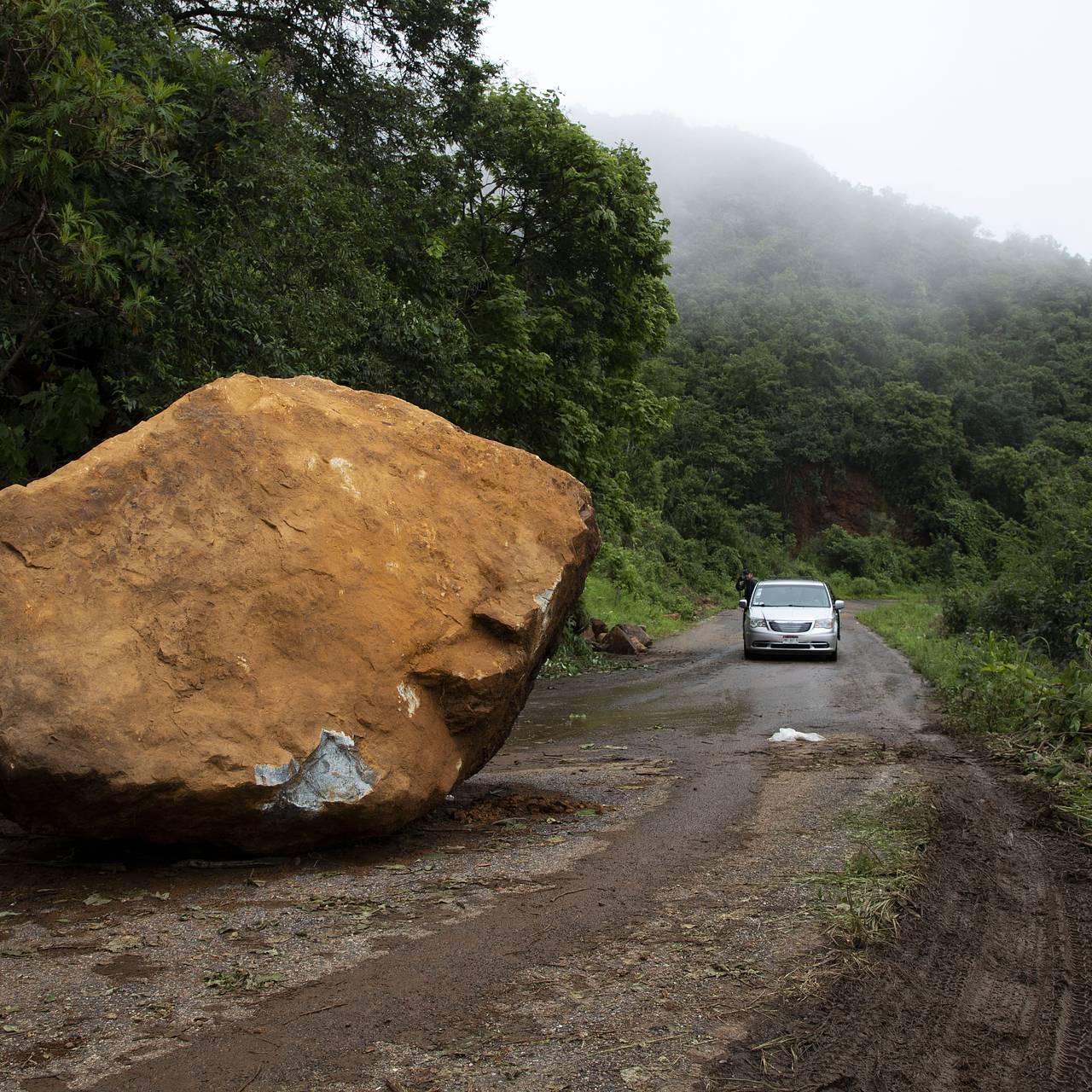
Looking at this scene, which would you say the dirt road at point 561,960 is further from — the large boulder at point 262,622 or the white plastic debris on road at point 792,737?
the white plastic debris on road at point 792,737

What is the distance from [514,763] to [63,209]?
5263 mm

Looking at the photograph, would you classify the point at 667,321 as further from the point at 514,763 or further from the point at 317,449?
the point at 317,449

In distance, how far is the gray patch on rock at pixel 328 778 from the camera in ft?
16.5

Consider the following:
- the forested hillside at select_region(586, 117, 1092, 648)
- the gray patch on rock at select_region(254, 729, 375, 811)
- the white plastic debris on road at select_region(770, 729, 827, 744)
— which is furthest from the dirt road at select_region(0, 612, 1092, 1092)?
the forested hillside at select_region(586, 117, 1092, 648)

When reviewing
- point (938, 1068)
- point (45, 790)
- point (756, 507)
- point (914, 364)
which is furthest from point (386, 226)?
point (914, 364)

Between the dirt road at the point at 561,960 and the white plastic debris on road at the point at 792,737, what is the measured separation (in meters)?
2.32

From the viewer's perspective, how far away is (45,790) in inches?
185

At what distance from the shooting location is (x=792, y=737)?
375 inches

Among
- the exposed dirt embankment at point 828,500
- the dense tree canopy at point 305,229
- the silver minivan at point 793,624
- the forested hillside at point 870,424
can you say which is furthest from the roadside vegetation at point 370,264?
the exposed dirt embankment at point 828,500

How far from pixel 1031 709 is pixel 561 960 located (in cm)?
702

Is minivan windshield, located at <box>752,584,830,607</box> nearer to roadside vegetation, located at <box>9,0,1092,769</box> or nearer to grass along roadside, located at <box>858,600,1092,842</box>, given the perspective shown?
roadside vegetation, located at <box>9,0,1092,769</box>

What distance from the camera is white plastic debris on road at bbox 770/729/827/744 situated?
937 centimetres

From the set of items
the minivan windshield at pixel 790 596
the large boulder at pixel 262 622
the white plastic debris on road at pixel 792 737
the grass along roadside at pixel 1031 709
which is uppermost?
the large boulder at pixel 262 622

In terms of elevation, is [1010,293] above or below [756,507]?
above
